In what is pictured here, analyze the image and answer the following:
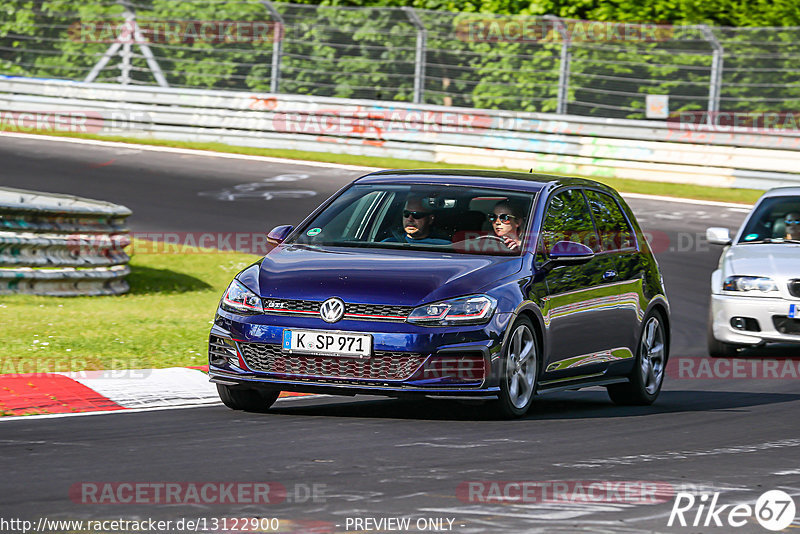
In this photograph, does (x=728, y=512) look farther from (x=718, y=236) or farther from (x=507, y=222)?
(x=718, y=236)

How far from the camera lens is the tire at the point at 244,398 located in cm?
924

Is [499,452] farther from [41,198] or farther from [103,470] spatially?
[41,198]

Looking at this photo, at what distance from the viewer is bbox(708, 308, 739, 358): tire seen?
13773mm

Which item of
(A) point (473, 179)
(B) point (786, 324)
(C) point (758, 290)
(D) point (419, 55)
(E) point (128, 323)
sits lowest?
(E) point (128, 323)

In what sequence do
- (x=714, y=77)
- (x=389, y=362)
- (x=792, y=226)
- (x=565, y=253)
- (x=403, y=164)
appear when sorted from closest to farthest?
(x=389, y=362), (x=565, y=253), (x=792, y=226), (x=714, y=77), (x=403, y=164)

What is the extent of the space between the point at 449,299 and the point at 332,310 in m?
0.66

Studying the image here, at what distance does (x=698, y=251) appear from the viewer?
2012 cm

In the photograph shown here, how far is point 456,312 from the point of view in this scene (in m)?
8.66

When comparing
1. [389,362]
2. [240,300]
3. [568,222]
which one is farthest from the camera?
[568,222]

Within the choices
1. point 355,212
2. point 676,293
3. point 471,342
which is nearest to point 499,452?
point 471,342

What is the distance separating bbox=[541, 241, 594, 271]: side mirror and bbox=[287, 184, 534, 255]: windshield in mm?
215

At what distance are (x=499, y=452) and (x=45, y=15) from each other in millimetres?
23502

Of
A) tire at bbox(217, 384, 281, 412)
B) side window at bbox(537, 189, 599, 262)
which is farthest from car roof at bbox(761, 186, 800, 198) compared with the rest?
tire at bbox(217, 384, 281, 412)

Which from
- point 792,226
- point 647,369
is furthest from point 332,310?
point 792,226
